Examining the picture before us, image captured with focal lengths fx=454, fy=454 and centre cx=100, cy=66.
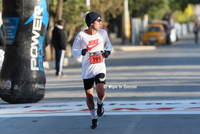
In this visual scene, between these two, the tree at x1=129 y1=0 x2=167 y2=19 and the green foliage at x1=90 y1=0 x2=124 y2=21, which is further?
the tree at x1=129 y1=0 x2=167 y2=19

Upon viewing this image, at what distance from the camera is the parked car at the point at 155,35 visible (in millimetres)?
35812

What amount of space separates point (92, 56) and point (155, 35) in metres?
29.1

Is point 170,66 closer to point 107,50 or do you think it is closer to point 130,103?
point 130,103

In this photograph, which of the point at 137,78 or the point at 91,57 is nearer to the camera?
the point at 91,57

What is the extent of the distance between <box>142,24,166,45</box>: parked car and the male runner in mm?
28853

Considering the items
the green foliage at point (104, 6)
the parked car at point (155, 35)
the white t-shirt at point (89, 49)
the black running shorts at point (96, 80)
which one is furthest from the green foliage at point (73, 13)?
the black running shorts at point (96, 80)

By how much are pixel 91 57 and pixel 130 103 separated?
9.02ft

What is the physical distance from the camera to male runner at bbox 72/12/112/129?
7.16 meters

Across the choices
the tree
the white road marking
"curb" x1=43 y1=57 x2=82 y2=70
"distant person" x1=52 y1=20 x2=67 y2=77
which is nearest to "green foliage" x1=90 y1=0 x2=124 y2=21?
the tree

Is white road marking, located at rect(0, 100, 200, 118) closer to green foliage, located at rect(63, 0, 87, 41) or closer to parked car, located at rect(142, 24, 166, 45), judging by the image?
green foliage, located at rect(63, 0, 87, 41)

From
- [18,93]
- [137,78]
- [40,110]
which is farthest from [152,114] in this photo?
[137,78]

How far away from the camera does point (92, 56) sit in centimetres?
718

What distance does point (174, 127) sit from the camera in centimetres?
695

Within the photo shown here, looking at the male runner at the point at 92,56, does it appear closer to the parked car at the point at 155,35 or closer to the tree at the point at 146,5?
the parked car at the point at 155,35
